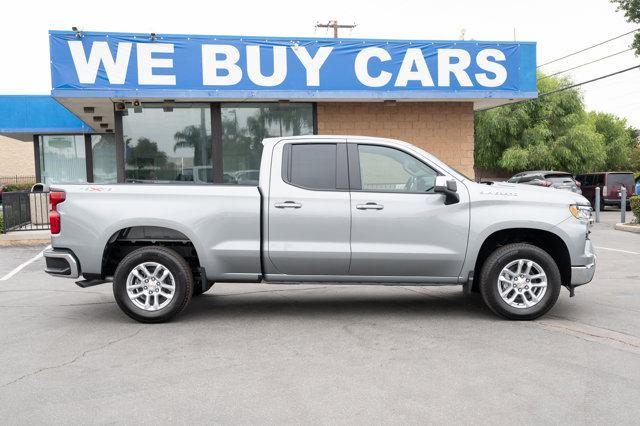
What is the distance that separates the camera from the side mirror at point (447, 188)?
6.31 meters

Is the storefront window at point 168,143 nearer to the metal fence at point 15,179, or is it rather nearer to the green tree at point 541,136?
the green tree at point 541,136

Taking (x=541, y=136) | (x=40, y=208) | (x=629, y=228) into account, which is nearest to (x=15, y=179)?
(x=40, y=208)

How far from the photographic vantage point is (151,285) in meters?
6.55

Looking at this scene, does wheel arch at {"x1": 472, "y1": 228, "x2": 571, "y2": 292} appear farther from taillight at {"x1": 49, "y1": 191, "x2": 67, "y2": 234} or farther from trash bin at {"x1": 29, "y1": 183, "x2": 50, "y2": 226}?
trash bin at {"x1": 29, "y1": 183, "x2": 50, "y2": 226}

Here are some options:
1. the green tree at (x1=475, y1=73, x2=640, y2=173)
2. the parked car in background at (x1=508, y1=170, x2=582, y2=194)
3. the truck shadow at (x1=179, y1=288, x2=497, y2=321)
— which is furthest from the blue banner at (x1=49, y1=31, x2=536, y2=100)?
the green tree at (x1=475, y1=73, x2=640, y2=173)

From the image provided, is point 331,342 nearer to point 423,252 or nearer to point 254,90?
point 423,252

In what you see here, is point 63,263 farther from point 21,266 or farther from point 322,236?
point 21,266

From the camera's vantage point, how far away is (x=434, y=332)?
6.16 metres

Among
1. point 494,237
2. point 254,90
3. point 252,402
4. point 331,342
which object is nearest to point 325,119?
point 254,90

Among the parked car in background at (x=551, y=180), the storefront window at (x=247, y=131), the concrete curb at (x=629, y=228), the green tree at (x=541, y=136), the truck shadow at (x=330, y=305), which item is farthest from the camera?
the green tree at (x=541, y=136)

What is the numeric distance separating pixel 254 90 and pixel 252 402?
9552mm

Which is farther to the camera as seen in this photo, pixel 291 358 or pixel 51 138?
pixel 51 138

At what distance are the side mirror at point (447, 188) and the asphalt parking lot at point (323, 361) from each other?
51.5 inches

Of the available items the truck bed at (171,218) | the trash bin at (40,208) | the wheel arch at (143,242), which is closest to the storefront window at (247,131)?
the trash bin at (40,208)
